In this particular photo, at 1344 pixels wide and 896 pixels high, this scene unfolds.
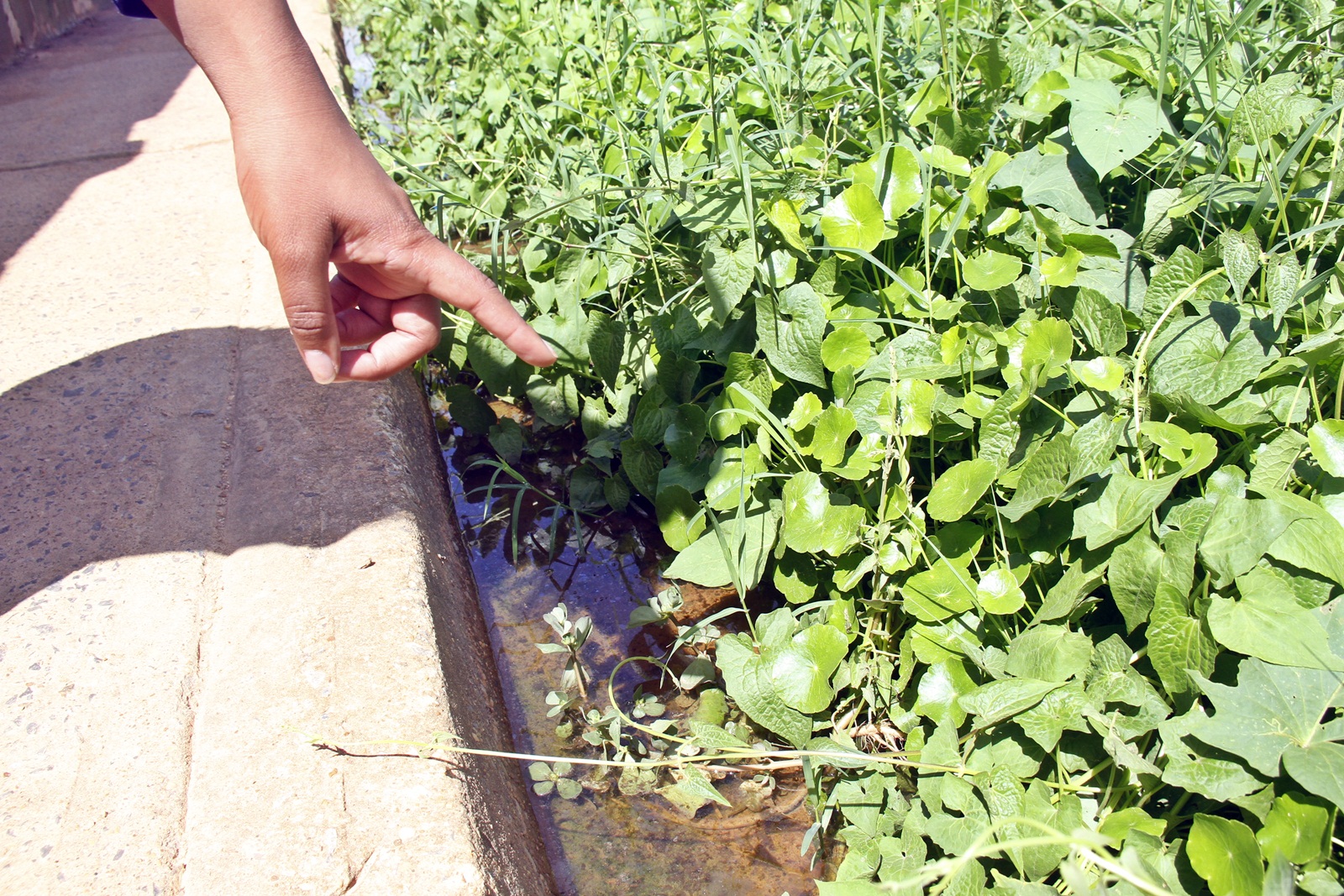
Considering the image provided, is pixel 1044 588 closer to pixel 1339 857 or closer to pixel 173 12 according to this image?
pixel 1339 857

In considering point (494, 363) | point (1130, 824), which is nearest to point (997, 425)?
point (1130, 824)

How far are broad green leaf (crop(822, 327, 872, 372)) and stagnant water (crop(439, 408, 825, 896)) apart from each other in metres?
0.60

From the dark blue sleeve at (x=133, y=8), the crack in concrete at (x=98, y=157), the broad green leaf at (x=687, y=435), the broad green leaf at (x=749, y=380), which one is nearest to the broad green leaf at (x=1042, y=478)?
the broad green leaf at (x=749, y=380)

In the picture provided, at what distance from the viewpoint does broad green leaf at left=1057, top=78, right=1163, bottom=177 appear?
1.48 metres

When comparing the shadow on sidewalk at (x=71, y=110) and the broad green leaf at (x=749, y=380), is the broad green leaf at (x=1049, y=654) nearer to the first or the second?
the broad green leaf at (x=749, y=380)

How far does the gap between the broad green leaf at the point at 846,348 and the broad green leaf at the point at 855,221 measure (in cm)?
15

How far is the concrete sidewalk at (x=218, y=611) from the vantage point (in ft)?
3.51

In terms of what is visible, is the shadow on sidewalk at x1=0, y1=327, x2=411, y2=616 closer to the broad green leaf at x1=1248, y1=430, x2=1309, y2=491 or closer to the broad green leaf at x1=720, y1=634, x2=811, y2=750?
the broad green leaf at x1=720, y1=634, x2=811, y2=750

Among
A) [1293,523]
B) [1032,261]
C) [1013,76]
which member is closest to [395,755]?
[1293,523]

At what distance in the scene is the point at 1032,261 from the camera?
1513mm

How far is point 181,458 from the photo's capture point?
5.49 feet

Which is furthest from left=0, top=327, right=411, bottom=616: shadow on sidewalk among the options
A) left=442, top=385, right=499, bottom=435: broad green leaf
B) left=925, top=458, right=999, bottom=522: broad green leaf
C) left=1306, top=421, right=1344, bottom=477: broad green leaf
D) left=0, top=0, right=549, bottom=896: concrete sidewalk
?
left=1306, top=421, right=1344, bottom=477: broad green leaf

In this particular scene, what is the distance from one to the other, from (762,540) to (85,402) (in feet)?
4.49

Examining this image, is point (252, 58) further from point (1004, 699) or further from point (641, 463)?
point (1004, 699)
